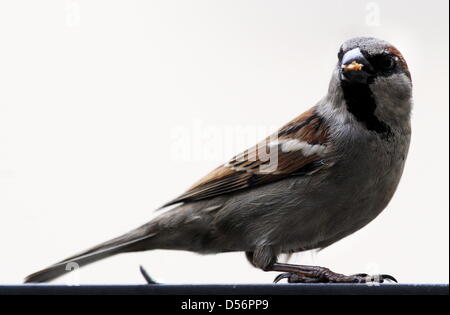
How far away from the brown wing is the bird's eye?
0.32m

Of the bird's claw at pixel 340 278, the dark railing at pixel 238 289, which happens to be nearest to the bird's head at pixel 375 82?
the bird's claw at pixel 340 278

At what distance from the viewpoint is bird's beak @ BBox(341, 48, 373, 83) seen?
237 cm

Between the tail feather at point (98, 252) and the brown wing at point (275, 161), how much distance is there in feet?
0.78

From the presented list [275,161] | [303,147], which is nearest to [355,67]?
[303,147]

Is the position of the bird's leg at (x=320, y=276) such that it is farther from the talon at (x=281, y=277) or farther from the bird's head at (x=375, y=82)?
the bird's head at (x=375, y=82)

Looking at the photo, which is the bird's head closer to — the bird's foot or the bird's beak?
the bird's beak

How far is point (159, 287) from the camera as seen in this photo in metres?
1.61

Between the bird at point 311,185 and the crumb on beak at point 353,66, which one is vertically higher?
the crumb on beak at point 353,66

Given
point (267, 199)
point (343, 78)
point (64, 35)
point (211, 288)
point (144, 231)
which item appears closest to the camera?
point (211, 288)

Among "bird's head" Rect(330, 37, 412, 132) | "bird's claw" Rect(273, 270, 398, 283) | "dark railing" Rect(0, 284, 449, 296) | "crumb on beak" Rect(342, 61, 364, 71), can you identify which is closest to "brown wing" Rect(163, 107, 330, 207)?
"bird's head" Rect(330, 37, 412, 132)

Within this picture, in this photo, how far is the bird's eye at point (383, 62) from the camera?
2.43m
